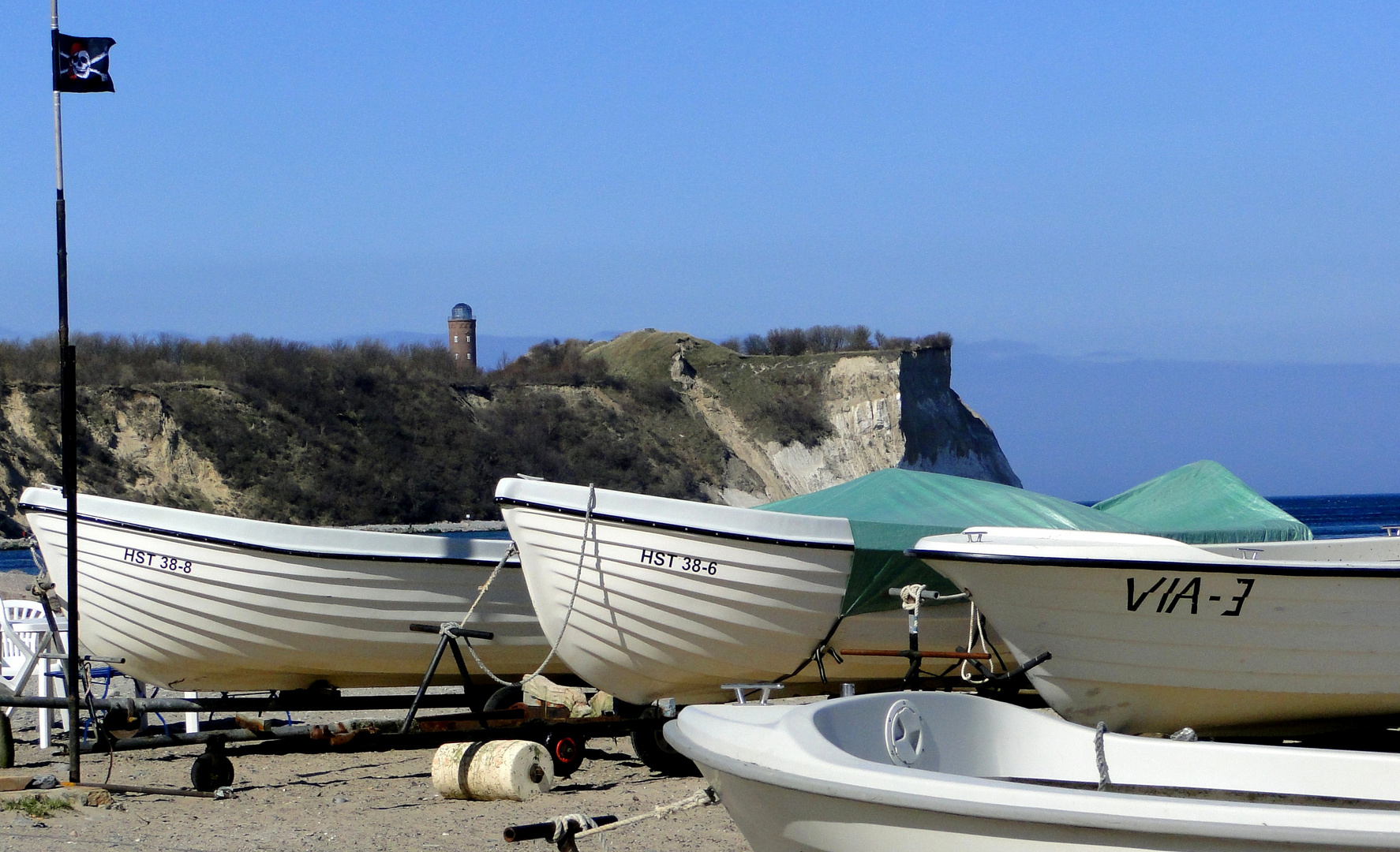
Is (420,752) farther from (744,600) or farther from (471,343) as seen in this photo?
(471,343)

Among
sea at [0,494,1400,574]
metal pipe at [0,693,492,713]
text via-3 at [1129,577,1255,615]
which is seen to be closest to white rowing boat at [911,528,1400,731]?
text via-3 at [1129,577,1255,615]

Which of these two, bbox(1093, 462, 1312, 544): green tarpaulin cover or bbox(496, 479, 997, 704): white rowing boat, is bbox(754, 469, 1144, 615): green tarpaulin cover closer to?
bbox(496, 479, 997, 704): white rowing boat

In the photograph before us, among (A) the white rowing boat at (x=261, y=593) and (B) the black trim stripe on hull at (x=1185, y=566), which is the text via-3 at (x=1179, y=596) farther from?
(A) the white rowing boat at (x=261, y=593)

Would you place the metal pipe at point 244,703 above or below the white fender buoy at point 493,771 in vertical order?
above

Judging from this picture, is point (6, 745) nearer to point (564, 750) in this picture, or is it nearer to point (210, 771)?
point (210, 771)

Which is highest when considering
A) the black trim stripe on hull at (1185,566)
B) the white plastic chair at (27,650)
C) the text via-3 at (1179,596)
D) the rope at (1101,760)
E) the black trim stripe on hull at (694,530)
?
the black trim stripe on hull at (694,530)

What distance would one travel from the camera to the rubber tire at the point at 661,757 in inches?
320

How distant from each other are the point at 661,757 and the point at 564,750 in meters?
0.66

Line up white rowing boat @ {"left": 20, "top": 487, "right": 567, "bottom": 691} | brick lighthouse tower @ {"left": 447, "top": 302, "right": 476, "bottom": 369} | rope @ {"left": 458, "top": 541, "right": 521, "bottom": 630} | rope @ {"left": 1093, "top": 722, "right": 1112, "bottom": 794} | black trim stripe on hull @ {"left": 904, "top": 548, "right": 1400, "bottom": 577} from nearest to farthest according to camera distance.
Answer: rope @ {"left": 1093, "top": 722, "right": 1112, "bottom": 794}, black trim stripe on hull @ {"left": 904, "top": 548, "right": 1400, "bottom": 577}, rope @ {"left": 458, "top": 541, "right": 521, "bottom": 630}, white rowing boat @ {"left": 20, "top": 487, "right": 567, "bottom": 691}, brick lighthouse tower @ {"left": 447, "top": 302, "right": 476, "bottom": 369}

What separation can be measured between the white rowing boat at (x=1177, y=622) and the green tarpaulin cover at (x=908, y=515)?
51 cm

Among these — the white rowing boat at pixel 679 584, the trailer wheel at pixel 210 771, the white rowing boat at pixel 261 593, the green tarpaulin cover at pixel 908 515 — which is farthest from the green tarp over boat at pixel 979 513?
the trailer wheel at pixel 210 771

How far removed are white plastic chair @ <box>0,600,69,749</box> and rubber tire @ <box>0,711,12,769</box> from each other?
21 cm

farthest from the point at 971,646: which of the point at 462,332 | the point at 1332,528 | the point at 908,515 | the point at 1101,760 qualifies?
the point at 462,332

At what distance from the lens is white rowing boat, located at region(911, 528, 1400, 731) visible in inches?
281
